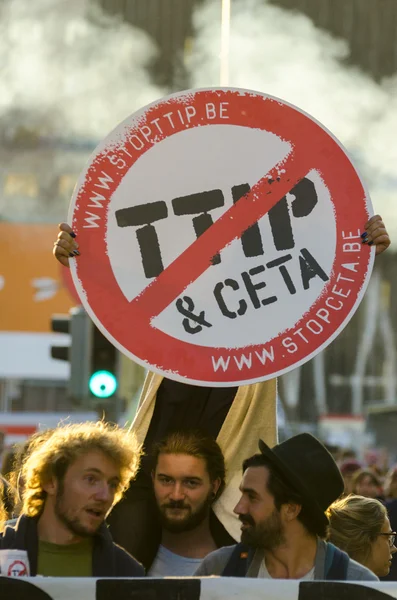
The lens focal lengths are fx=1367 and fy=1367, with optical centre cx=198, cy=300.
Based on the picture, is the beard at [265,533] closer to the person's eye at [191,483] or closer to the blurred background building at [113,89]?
the person's eye at [191,483]

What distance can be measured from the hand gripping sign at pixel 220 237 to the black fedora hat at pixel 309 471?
0.77ft

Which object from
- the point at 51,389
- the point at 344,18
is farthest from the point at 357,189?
the point at 344,18

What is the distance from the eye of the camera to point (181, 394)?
393cm

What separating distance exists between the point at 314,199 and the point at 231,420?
28.4 inches

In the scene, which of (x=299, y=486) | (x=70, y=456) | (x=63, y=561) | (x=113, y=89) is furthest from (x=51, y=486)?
(x=113, y=89)

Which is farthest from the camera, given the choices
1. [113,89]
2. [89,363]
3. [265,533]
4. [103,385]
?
[113,89]

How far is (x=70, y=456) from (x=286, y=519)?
0.53m

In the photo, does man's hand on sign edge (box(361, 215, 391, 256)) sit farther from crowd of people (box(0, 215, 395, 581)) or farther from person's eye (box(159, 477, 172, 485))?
person's eye (box(159, 477, 172, 485))

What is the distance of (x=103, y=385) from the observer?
970 centimetres

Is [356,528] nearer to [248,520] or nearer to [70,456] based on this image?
[248,520]

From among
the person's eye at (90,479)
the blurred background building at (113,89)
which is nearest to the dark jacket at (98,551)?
the person's eye at (90,479)

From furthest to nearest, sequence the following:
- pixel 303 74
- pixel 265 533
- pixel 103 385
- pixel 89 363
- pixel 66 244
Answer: pixel 303 74 < pixel 89 363 < pixel 103 385 < pixel 66 244 < pixel 265 533

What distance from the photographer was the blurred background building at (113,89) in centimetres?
3008

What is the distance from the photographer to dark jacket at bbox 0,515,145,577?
10.1 feet
